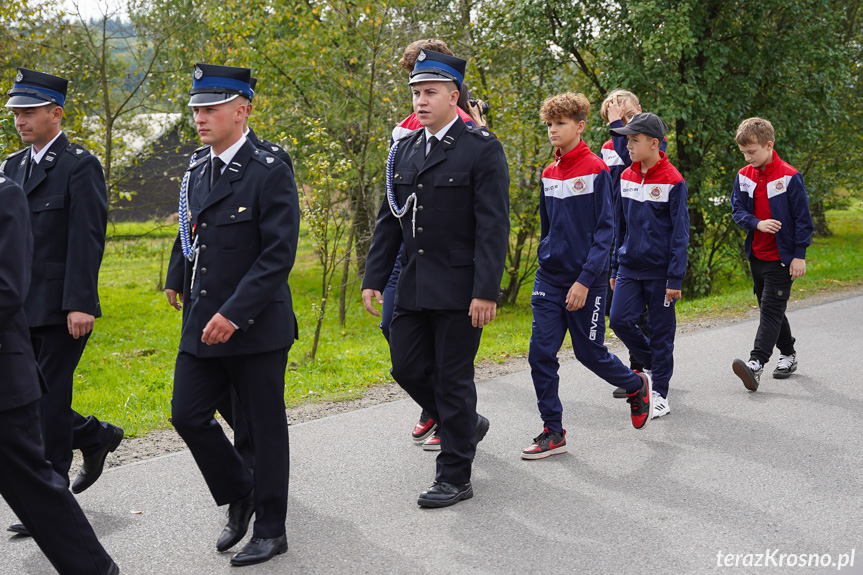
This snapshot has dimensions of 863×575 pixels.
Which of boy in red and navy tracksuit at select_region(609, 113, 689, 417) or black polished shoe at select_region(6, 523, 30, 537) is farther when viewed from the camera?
boy in red and navy tracksuit at select_region(609, 113, 689, 417)

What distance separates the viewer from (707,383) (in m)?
7.14

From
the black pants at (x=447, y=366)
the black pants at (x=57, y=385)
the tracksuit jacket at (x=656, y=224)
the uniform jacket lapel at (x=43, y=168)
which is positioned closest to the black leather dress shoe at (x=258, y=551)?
the black pants at (x=447, y=366)

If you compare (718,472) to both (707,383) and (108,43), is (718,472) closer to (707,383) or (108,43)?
(707,383)

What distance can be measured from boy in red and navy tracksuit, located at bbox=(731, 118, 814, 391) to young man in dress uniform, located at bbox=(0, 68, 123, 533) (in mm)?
4718

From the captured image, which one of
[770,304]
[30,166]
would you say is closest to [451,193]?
[30,166]

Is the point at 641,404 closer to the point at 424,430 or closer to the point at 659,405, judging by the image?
the point at 659,405

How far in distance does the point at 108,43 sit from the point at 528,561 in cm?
1208

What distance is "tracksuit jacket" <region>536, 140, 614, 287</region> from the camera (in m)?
5.41

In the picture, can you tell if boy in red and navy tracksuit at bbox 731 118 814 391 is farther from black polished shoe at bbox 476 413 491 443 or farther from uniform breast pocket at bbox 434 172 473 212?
uniform breast pocket at bbox 434 172 473 212

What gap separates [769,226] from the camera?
694 cm

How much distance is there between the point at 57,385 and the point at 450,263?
2.04 metres

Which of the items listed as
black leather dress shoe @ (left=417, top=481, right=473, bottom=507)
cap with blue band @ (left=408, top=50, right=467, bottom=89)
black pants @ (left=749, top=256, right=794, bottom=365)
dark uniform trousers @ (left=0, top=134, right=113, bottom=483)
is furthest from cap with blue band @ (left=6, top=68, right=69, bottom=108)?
black pants @ (left=749, top=256, right=794, bottom=365)

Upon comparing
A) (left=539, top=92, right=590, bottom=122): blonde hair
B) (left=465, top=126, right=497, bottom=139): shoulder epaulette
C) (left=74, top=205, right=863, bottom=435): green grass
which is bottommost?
(left=74, top=205, right=863, bottom=435): green grass

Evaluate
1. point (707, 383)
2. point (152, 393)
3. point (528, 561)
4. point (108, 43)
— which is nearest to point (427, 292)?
point (528, 561)
